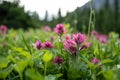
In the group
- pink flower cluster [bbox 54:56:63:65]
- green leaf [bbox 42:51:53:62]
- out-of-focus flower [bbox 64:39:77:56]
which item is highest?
out-of-focus flower [bbox 64:39:77:56]

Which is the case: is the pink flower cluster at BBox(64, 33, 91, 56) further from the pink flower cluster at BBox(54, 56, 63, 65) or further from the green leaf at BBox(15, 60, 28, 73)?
the green leaf at BBox(15, 60, 28, 73)

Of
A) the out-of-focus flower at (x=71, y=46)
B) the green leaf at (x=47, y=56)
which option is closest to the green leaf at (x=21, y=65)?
the green leaf at (x=47, y=56)

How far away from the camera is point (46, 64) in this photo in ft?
4.33

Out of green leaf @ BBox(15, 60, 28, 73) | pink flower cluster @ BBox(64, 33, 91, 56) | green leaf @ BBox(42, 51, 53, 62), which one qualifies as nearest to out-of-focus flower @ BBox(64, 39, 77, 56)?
pink flower cluster @ BBox(64, 33, 91, 56)

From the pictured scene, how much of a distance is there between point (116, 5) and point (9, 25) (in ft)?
97.6

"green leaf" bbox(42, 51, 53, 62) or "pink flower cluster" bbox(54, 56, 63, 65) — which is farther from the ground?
"green leaf" bbox(42, 51, 53, 62)

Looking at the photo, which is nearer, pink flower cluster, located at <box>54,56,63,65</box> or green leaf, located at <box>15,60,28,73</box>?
green leaf, located at <box>15,60,28,73</box>

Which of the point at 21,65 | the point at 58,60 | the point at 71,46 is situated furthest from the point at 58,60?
the point at 21,65

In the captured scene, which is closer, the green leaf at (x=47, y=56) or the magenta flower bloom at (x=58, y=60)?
the green leaf at (x=47, y=56)

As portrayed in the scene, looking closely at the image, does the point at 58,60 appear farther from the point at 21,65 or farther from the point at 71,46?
the point at 21,65

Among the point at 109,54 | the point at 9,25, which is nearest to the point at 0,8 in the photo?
the point at 9,25

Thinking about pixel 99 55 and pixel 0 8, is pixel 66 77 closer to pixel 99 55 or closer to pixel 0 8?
pixel 99 55

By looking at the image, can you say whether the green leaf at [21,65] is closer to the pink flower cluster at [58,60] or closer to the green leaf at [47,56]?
the green leaf at [47,56]

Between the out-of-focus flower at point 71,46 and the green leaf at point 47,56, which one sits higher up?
the out-of-focus flower at point 71,46
